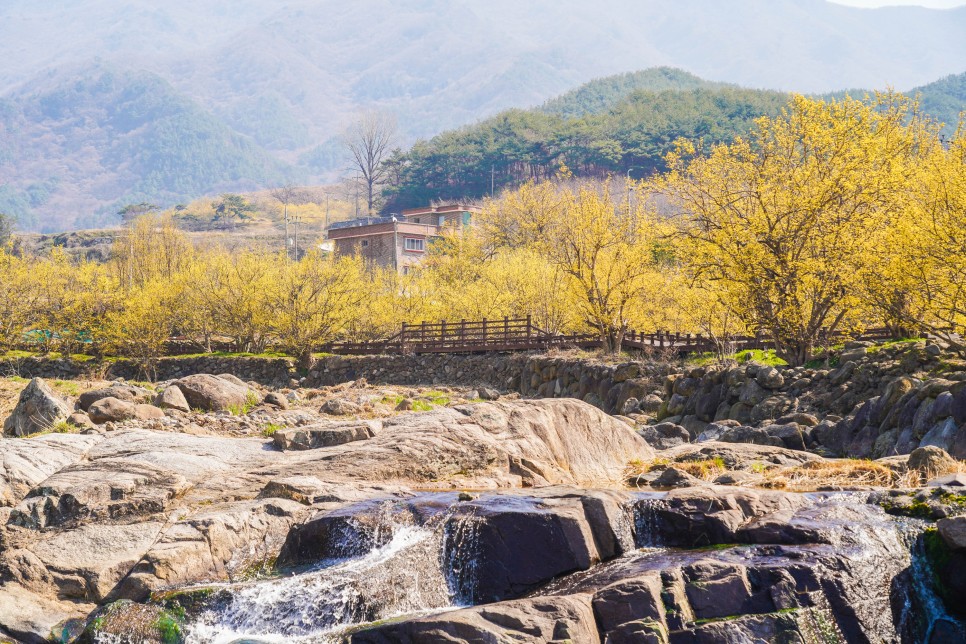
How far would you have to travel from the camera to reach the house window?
76938mm

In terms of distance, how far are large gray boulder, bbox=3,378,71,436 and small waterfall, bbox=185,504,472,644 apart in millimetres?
10369

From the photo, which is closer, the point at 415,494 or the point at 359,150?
the point at 415,494

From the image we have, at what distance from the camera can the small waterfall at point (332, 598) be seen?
10273 millimetres

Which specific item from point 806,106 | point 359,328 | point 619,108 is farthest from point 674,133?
point 806,106

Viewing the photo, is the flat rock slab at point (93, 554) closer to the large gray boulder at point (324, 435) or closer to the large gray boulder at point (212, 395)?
the large gray boulder at point (324, 435)

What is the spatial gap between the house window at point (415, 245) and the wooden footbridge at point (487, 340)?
28.3 metres

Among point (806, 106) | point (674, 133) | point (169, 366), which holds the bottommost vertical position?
point (169, 366)

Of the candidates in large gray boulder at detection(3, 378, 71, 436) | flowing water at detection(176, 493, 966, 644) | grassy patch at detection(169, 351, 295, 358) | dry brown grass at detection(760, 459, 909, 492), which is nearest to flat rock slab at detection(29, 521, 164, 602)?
flowing water at detection(176, 493, 966, 644)

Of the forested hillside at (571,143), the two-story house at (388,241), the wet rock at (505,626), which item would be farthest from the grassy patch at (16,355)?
the forested hillside at (571,143)

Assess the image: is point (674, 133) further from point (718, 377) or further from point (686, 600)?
point (686, 600)

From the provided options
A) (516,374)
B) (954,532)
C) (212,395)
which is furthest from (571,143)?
(954,532)

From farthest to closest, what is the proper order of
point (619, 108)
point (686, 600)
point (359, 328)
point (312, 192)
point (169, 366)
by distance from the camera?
point (312, 192) → point (619, 108) → point (359, 328) → point (169, 366) → point (686, 600)

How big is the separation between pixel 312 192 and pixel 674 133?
9924 centimetres

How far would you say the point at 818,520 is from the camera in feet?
35.7
